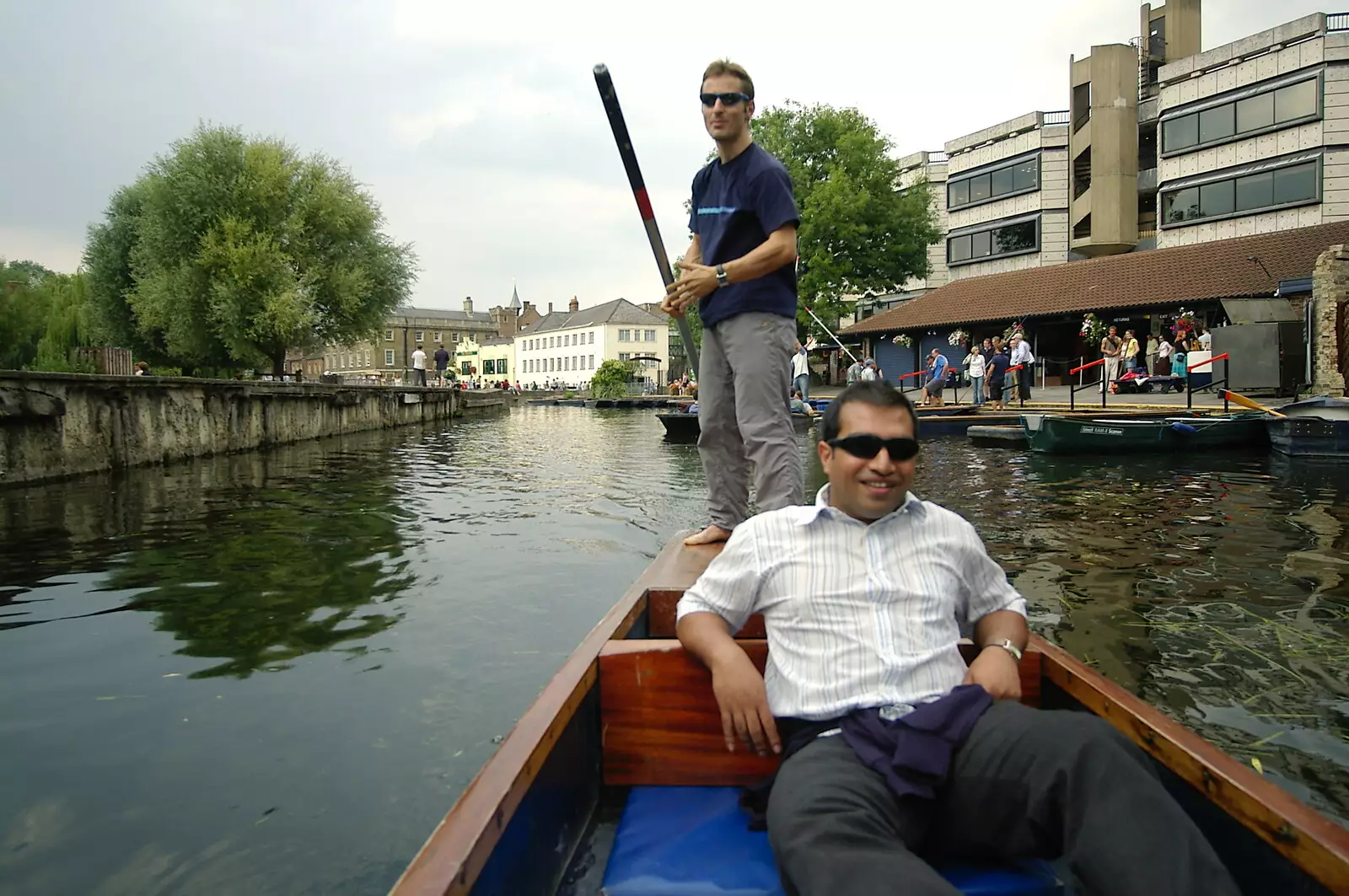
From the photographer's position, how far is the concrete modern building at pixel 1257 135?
2508cm

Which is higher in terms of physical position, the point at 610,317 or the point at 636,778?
the point at 610,317

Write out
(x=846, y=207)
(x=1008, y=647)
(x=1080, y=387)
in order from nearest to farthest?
(x=1008, y=647)
(x=1080, y=387)
(x=846, y=207)

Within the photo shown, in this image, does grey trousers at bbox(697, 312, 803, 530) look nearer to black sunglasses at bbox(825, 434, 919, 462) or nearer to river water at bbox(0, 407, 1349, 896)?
river water at bbox(0, 407, 1349, 896)

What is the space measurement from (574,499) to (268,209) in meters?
24.6

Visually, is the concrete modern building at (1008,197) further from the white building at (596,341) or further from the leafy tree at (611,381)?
the white building at (596,341)

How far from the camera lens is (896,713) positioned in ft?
5.42

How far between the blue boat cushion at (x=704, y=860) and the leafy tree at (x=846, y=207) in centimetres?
3253

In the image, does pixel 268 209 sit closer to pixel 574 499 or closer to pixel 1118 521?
pixel 574 499

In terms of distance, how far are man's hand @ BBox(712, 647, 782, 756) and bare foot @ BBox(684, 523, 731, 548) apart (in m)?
1.71

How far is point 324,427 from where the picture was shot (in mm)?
20719

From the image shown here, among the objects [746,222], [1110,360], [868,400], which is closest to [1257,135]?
[1110,360]

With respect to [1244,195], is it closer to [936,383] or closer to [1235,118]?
[1235,118]

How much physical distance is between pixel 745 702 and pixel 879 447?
2.00ft

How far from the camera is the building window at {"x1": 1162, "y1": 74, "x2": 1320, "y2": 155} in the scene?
83.9ft
